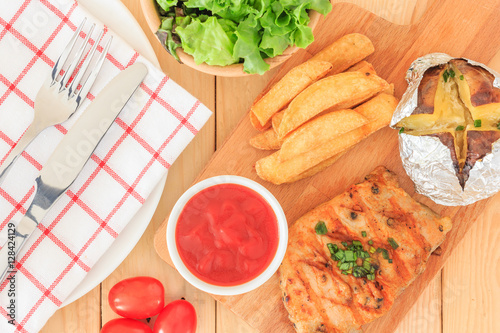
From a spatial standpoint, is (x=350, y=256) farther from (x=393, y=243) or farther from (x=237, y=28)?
(x=237, y=28)

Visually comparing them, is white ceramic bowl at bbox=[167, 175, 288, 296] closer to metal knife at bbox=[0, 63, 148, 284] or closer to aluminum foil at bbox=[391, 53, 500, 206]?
metal knife at bbox=[0, 63, 148, 284]

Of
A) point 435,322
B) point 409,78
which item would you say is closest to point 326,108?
point 409,78

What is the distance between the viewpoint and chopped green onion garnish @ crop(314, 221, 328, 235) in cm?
214

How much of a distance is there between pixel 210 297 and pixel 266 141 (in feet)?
3.00

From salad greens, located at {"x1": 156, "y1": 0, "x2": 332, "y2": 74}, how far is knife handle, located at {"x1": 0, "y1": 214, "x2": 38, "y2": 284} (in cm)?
102

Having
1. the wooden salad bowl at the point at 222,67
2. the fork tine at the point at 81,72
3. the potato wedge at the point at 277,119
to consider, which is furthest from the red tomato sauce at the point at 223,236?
the fork tine at the point at 81,72

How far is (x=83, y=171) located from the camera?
84.6 inches

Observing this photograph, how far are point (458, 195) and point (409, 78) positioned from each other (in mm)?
601

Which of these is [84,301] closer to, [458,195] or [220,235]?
[220,235]

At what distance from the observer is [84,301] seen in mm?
2465

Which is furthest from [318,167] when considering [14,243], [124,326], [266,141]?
[14,243]

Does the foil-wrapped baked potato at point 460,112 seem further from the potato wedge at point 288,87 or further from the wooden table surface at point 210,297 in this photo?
the wooden table surface at point 210,297

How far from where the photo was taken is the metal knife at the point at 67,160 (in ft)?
6.73

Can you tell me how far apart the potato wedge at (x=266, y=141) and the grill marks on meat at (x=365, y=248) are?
0.37 m
